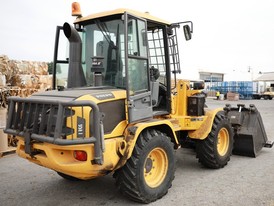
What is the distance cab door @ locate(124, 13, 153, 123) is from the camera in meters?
4.13

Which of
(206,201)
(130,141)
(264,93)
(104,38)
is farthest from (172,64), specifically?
(264,93)

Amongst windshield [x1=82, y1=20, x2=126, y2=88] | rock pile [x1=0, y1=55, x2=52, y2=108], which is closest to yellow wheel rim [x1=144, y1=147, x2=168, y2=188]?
windshield [x1=82, y1=20, x2=126, y2=88]

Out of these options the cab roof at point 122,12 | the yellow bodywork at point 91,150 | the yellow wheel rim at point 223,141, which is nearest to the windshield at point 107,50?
the cab roof at point 122,12

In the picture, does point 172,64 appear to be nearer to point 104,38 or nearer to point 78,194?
point 104,38

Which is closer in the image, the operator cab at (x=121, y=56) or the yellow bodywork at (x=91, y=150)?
the yellow bodywork at (x=91, y=150)

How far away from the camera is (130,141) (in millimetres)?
3988

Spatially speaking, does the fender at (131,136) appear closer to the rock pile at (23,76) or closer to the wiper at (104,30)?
the wiper at (104,30)

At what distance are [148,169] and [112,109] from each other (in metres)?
1.07

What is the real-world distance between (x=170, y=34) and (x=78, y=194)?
2999 millimetres

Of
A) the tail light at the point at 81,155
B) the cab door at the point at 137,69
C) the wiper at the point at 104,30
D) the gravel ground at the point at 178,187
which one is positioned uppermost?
the wiper at the point at 104,30

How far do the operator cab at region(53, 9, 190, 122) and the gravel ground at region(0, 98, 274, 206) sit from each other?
129cm

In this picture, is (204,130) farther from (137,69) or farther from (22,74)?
(22,74)

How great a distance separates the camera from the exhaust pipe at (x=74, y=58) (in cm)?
447

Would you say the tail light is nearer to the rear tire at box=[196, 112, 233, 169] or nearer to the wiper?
the wiper
